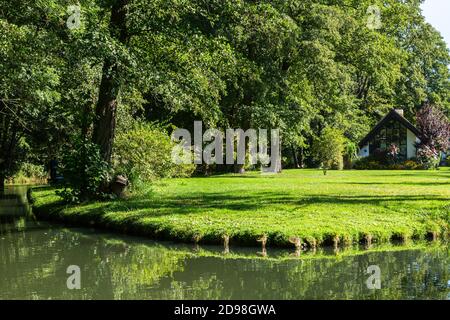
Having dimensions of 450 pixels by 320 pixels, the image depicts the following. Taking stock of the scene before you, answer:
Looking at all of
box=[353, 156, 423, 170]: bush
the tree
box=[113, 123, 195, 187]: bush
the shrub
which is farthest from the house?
box=[113, 123, 195, 187]: bush

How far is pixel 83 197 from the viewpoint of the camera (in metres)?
18.7

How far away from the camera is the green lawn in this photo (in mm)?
12539

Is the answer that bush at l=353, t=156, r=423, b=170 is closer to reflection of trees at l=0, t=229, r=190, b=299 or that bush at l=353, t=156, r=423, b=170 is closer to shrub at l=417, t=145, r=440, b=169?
shrub at l=417, t=145, r=440, b=169

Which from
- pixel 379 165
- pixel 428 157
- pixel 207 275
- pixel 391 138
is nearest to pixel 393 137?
pixel 391 138

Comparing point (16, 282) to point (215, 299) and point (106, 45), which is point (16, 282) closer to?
point (215, 299)

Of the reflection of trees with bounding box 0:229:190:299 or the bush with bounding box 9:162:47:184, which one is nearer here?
the reflection of trees with bounding box 0:229:190:299

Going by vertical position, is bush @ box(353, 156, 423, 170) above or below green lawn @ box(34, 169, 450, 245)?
above

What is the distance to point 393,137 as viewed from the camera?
5288 cm

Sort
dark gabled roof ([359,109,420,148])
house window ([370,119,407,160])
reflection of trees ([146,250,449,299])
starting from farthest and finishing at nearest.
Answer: house window ([370,119,407,160]), dark gabled roof ([359,109,420,148]), reflection of trees ([146,250,449,299])

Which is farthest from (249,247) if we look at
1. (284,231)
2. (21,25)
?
(21,25)

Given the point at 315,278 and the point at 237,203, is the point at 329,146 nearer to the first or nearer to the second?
the point at 237,203

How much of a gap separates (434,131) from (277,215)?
127 ft

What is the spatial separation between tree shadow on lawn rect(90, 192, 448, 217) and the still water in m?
2.57
